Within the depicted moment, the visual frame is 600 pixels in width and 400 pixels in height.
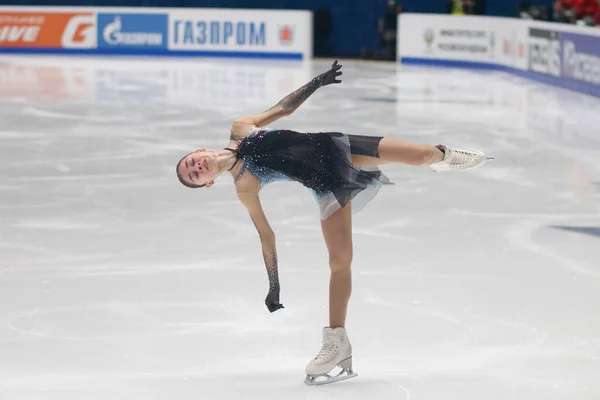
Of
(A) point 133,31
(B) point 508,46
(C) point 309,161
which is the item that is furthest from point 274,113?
(A) point 133,31

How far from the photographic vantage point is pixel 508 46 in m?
20.2

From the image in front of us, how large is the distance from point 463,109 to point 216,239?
816 centimetres

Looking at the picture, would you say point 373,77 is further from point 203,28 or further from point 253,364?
point 253,364

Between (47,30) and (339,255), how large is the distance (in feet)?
68.0

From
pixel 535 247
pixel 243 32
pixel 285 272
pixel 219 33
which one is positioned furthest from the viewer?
pixel 219 33

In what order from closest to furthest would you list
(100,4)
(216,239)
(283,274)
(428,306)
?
(428,306)
(283,274)
(216,239)
(100,4)

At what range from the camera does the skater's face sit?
418 cm

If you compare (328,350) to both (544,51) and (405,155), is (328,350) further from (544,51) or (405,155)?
(544,51)

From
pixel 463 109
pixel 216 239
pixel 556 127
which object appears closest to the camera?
pixel 216 239

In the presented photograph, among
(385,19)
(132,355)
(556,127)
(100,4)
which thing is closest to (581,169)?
(556,127)

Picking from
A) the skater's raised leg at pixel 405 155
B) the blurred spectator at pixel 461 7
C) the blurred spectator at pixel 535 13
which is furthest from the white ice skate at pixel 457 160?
the blurred spectator at pixel 461 7

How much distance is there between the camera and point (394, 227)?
26.0ft

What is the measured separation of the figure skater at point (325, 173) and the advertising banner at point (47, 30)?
65.9 feet

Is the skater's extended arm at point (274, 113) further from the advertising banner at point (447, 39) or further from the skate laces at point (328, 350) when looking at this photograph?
the advertising banner at point (447, 39)
